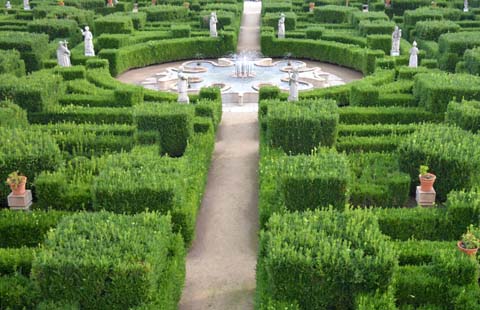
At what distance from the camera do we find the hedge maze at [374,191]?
10445mm

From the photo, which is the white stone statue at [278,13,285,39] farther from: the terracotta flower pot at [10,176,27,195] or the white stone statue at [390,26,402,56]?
the terracotta flower pot at [10,176,27,195]

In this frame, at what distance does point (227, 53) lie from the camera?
3425 centimetres

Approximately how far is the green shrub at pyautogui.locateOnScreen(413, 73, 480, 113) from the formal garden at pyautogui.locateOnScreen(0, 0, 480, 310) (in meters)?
0.06

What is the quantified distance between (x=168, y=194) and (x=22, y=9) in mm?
38083

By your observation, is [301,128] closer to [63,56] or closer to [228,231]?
[228,231]

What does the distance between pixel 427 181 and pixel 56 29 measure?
85.2 ft

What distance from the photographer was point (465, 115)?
17.9m

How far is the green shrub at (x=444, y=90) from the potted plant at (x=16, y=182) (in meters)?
14.0

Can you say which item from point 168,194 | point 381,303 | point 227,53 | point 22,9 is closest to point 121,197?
point 168,194

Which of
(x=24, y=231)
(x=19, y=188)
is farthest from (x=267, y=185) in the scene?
(x=19, y=188)

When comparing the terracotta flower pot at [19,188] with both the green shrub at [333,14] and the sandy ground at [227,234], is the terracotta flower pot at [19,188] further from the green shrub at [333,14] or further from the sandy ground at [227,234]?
the green shrub at [333,14]

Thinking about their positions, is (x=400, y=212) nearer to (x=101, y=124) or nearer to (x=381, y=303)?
(x=381, y=303)

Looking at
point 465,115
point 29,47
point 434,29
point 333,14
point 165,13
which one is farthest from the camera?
point 165,13

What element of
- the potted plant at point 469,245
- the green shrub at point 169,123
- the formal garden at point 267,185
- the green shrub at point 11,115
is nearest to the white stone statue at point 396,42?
the formal garden at point 267,185
